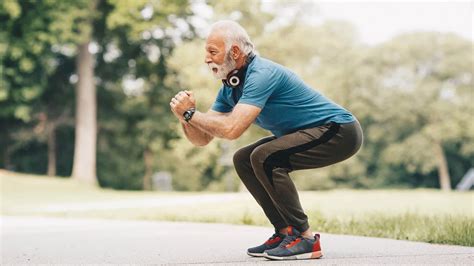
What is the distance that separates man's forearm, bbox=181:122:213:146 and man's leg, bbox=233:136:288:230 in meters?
0.25

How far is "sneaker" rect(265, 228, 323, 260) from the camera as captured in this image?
441cm

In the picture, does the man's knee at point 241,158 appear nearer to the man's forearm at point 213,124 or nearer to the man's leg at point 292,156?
the man's leg at point 292,156

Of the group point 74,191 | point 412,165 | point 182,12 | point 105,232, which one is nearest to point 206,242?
point 105,232

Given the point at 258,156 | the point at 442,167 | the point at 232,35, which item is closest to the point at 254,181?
the point at 258,156

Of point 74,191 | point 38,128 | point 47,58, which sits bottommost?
point 74,191

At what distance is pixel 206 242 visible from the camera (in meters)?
5.97

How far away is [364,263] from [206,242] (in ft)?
6.87

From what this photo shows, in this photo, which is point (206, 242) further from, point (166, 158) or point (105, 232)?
point (166, 158)

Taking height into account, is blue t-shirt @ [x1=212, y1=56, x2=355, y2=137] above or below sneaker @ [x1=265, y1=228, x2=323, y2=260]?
above

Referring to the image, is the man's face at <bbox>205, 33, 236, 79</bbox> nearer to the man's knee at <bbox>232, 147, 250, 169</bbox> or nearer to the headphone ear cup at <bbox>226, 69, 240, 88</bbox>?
the headphone ear cup at <bbox>226, 69, 240, 88</bbox>

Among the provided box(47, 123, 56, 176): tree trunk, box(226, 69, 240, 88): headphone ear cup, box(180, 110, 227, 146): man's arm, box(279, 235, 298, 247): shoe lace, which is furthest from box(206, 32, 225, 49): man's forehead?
box(47, 123, 56, 176): tree trunk

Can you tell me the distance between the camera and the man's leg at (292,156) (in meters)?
4.43

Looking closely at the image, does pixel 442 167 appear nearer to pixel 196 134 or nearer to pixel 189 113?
pixel 196 134

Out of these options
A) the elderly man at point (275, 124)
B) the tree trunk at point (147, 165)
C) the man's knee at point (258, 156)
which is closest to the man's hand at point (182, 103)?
the elderly man at point (275, 124)
